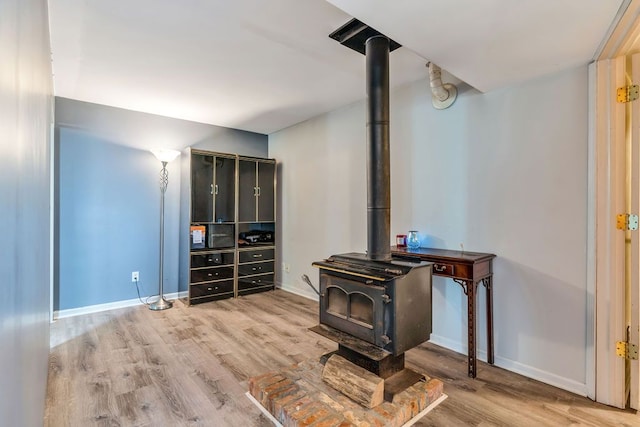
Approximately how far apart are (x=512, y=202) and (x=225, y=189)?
3266 mm

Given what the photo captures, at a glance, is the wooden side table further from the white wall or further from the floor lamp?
the floor lamp

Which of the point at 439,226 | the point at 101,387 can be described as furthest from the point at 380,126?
the point at 101,387

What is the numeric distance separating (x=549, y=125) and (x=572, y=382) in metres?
1.72

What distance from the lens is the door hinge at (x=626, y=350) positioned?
1918 mm

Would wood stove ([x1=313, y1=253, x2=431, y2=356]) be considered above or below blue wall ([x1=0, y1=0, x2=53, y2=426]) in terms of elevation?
below

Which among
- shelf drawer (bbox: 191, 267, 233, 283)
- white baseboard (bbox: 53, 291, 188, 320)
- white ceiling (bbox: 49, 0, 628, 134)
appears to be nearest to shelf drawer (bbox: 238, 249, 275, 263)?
shelf drawer (bbox: 191, 267, 233, 283)

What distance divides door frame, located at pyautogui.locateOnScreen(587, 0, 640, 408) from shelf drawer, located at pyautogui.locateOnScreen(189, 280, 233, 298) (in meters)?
3.67

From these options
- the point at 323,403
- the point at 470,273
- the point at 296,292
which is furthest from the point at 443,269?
the point at 296,292

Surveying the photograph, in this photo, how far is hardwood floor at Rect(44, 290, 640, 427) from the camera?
72.9 inches

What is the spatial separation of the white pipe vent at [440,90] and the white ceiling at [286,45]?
0.34 feet

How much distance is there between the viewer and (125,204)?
3.90 metres

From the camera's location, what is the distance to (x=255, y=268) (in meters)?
4.52

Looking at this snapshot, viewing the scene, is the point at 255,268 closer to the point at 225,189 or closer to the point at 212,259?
the point at 212,259

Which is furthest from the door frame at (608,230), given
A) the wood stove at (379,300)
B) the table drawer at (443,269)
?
the wood stove at (379,300)
